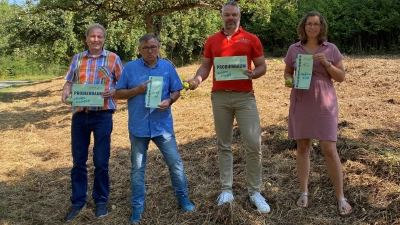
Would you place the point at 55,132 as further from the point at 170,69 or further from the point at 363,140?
the point at 363,140

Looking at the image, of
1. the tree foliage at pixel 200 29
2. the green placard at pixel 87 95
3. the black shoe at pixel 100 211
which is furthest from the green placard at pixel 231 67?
the tree foliage at pixel 200 29

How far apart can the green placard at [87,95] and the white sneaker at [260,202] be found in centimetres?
163

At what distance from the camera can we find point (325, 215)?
320 centimetres

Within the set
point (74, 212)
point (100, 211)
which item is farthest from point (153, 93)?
point (74, 212)

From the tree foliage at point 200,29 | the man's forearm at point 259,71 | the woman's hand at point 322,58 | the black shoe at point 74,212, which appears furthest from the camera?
the tree foliage at point 200,29

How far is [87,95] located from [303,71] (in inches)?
74.2

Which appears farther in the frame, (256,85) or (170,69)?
(256,85)

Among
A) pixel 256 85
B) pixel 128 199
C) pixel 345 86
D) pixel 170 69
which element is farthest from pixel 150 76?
pixel 256 85

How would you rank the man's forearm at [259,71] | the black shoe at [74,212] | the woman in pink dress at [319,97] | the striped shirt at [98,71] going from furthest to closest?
1. the black shoe at [74,212]
2. the striped shirt at [98,71]
3. the man's forearm at [259,71]
4. the woman in pink dress at [319,97]

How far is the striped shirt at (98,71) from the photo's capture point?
11.0 feet

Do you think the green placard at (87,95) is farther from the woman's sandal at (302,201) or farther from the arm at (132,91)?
the woman's sandal at (302,201)

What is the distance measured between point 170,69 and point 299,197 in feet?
5.67

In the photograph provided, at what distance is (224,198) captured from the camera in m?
3.39

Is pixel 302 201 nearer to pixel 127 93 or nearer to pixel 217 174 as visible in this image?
pixel 217 174
